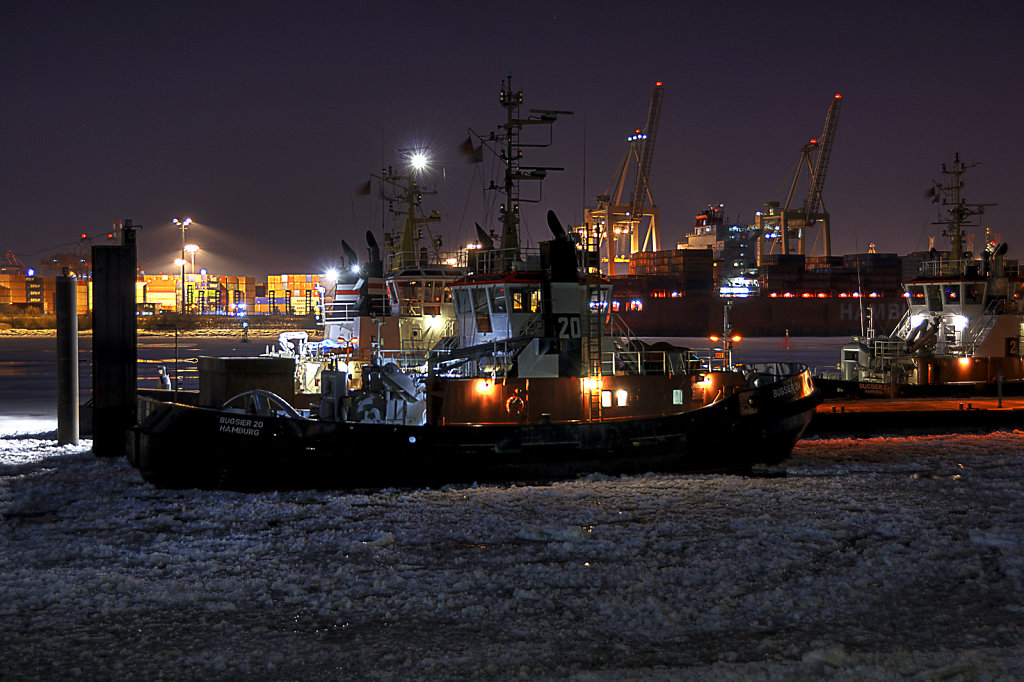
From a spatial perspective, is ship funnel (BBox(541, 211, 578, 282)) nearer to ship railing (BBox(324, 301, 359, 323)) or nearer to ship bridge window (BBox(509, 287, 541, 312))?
ship bridge window (BBox(509, 287, 541, 312))

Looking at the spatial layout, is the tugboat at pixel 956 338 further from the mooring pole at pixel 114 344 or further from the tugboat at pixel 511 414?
the mooring pole at pixel 114 344

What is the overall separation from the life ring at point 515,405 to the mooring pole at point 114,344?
727 cm

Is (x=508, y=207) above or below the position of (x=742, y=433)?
above

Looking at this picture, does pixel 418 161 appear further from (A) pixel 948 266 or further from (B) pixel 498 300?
(A) pixel 948 266

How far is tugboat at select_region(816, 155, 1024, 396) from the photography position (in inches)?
1006

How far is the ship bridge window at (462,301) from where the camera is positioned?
18.1 metres

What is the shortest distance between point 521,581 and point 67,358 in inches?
532

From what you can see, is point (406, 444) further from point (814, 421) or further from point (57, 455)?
point (814, 421)

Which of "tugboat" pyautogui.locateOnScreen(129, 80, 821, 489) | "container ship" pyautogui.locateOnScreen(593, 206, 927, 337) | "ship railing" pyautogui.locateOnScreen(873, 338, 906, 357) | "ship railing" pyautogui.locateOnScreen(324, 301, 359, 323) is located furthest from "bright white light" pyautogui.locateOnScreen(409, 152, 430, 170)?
"container ship" pyautogui.locateOnScreen(593, 206, 927, 337)

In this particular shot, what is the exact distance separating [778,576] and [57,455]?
1489 centimetres

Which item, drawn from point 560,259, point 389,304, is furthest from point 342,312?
point 560,259

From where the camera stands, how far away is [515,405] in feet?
51.2

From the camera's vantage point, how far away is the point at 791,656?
7.07 meters

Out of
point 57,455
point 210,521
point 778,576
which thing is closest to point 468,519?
point 210,521
